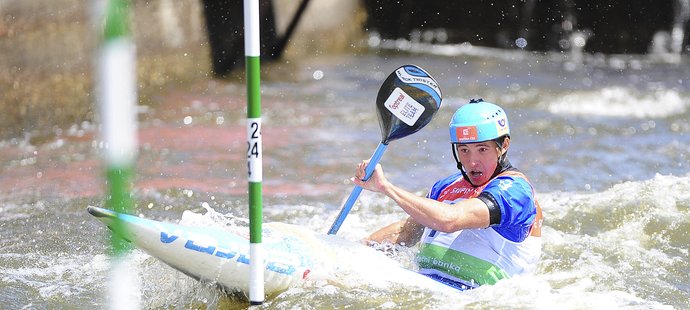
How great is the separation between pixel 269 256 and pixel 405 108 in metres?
0.97

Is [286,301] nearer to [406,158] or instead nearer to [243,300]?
[243,300]

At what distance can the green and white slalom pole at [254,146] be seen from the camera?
3750 mm

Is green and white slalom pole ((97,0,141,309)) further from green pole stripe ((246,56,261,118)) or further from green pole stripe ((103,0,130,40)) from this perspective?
green pole stripe ((246,56,261,118))

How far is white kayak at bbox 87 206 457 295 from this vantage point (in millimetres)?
4125

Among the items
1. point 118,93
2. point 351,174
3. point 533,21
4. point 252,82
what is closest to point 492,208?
point 252,82

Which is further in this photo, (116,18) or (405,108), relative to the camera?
(405,108)

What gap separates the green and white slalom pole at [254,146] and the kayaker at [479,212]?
68cm

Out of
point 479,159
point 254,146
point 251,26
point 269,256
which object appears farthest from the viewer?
point 479,159

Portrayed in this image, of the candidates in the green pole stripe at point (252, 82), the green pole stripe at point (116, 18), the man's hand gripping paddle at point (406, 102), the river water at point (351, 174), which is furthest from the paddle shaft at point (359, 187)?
the green pole stripe at point (116, 18)

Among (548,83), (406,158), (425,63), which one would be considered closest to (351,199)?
(406,158)

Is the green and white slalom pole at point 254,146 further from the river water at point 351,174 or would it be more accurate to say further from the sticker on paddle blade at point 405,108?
the sticker on paddle blade at point 405,108

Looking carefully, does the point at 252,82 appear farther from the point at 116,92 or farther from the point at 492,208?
the point at 116,92

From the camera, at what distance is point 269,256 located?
429 cm

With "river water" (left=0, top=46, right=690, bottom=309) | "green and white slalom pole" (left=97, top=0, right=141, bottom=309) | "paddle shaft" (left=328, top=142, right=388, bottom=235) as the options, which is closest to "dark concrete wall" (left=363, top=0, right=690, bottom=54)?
"river water" (left=0, top=46, right=690, bottom=309)
